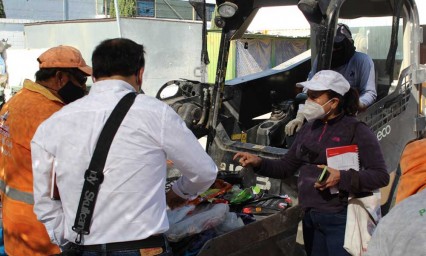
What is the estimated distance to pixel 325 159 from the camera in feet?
9.59

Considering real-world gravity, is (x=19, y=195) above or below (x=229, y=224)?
above

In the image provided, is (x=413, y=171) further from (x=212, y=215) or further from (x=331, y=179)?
(x=212, y=215)

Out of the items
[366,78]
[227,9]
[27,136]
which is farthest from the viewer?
[227,9]

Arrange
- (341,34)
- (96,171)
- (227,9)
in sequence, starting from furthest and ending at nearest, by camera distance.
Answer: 1. (227,9)
2. (341,34)
3. (96,171)

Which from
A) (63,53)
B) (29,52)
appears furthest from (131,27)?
(63,53)

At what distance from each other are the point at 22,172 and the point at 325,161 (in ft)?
5.38

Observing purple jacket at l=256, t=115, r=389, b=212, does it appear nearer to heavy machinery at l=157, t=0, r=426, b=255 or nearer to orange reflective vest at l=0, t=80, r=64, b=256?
heavy machinery at l=157, t=0, r=426, b=255

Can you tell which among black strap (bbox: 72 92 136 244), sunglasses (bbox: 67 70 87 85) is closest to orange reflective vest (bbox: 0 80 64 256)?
sunglasses (bbox: 67 70 87 85)

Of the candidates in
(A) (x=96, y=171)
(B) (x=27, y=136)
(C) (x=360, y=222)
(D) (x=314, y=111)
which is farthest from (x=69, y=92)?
(C) (x=360, y=222)

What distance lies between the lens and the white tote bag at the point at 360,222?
9.10 feet

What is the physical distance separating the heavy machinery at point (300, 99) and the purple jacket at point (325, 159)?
997 millimetres

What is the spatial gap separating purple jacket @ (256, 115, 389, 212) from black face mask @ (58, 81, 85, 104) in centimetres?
134

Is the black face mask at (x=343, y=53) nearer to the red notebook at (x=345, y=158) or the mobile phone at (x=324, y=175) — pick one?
the red notebook at (x=345, y=158)

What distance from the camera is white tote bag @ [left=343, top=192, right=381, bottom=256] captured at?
2.77 metres
